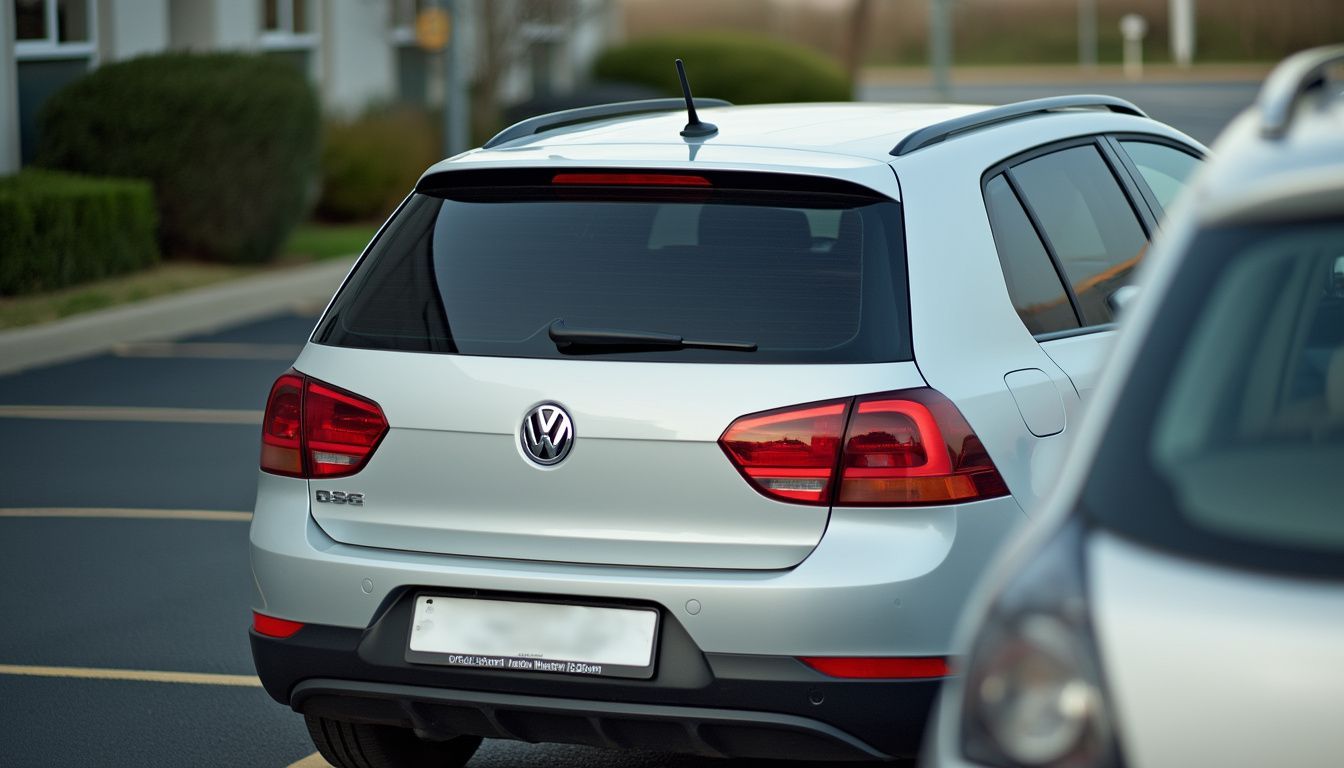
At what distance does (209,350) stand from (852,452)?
10.4 metres

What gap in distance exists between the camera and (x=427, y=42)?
20531mm

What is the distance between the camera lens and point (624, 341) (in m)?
3.83

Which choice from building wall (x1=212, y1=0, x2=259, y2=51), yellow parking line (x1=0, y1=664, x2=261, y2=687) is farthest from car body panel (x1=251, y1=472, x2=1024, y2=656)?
building wall (x1=212, y1=0, x2=259, y2=51)

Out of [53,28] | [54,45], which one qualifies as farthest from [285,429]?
[53,28]

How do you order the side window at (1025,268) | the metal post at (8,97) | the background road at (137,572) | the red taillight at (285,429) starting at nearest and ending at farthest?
the red taillight at (285,429), the side window at (1025,268), the background road at (137,572), the metal post at (8,97)

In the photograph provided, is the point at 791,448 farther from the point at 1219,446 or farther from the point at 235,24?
the point at 235,24

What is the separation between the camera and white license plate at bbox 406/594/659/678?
3668 millimetres

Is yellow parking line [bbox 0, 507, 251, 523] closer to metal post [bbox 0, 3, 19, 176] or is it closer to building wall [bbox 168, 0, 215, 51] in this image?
metal post [bbox 0, 3, 19, 176]

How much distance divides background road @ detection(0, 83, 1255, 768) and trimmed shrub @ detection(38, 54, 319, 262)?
3.77 meters

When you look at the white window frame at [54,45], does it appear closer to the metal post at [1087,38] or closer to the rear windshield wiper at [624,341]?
the rear windshield wiper at [624,341]

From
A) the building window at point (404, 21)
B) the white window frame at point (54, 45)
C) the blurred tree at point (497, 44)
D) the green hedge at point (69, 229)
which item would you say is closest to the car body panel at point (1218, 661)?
the green hedge at point (69, 229)

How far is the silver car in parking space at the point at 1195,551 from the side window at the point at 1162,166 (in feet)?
9.54

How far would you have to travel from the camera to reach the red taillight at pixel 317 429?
4.00 meters

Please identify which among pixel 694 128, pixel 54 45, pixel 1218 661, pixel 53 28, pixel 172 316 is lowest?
pixel 172 316
